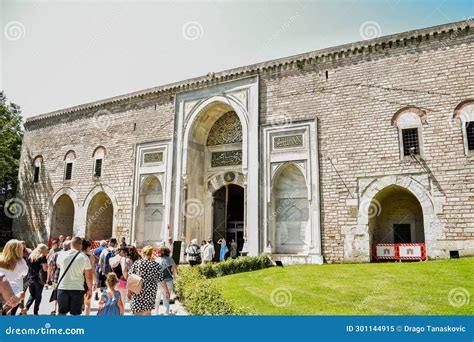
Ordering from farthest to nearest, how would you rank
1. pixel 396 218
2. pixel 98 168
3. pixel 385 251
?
1. pixel 98 168
2. pixel 396 218
3. pixel 385 251

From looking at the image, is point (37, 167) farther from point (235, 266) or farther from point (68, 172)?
point (235, 266)

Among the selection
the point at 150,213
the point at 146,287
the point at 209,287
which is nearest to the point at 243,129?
the point at 150,213

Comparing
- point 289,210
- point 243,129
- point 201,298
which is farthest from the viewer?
point 243,129

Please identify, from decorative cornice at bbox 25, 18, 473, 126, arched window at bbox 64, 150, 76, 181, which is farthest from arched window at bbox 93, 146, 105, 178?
decorative cornice at bbox 25, 18, 473, 126

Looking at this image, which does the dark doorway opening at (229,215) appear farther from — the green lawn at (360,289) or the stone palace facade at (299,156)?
the green lawn at (360,289)

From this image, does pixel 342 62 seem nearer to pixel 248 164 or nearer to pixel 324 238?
pixel 248 164

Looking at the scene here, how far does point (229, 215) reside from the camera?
20125 mm

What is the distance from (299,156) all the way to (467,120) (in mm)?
6122

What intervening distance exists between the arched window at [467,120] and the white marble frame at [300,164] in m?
5.11

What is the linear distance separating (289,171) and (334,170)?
7.53 ft

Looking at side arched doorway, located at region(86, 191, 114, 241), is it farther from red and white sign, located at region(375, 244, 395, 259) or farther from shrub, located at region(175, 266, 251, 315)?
red and white sign, located at region(375, 244, 395, 259)

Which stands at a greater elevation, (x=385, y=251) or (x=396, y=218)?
(x=396, y=218)

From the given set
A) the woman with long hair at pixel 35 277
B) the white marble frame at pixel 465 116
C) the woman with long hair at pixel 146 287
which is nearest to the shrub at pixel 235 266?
the woman with long hair at pixel 35 277

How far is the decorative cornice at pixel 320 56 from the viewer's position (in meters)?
13.9
